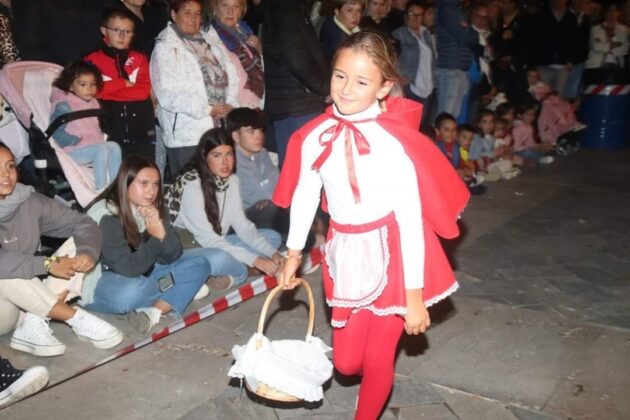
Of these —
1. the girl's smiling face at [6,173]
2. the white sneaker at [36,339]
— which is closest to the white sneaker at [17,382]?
the white sneaker at [36,339]

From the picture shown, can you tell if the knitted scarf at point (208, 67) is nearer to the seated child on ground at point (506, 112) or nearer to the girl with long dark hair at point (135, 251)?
the girl with long dark hair at point (135, 251)

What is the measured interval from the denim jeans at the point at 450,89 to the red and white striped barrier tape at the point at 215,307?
11.7 feet

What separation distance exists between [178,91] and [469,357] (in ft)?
9.35

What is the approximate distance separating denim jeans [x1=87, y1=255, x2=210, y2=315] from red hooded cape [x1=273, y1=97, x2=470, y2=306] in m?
1.80

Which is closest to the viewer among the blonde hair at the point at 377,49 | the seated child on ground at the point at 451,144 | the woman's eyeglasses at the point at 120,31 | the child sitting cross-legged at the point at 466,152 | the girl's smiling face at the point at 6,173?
the blonde hair at the point at 377,49

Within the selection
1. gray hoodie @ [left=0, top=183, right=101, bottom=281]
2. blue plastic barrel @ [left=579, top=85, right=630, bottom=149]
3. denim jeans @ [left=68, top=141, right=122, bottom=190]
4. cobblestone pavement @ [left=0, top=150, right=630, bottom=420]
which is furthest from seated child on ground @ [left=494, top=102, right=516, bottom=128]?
gray hoodie @ [left=0, top=183, right=101, bottom=281]

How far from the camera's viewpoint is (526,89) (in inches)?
389

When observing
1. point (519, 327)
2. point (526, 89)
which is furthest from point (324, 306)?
point (526, 89)

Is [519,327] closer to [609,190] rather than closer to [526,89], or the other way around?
[609,190]

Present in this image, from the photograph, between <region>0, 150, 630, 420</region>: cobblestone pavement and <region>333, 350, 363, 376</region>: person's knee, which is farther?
<region>0, 150, 630, 420</region>: cobblestone pavement

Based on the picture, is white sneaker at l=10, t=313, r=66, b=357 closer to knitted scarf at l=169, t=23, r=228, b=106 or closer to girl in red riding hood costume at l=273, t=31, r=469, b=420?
girl in red riding hood costume at l=273, t=31, r=469, b=420

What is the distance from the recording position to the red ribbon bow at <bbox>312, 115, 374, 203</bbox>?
9.11 ft

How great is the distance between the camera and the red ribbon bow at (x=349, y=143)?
109 inches

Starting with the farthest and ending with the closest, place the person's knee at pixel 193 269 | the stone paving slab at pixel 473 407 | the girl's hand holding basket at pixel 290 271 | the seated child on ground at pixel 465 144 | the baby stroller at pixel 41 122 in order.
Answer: the seated child on ground at pixel 465 144 → the baby stroller at pixel 41 122 → the person's knee at pixel 193 269 → the stone paving slab at pixel 473 407 → the girl's hand holding basket at pixel 290 271
